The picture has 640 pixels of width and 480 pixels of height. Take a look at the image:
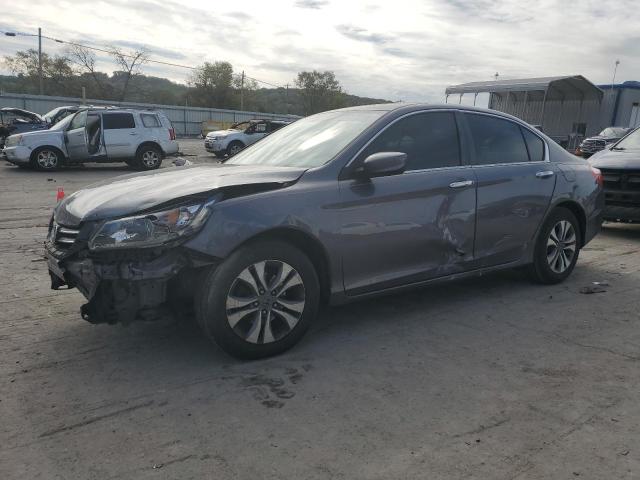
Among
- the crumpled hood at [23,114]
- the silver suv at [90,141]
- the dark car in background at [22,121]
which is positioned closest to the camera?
the silver suv at [90,141]

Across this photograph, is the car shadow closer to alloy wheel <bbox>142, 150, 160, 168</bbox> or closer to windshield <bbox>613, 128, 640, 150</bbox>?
windshield <bbox>613, 128, 640, 150</bbox>

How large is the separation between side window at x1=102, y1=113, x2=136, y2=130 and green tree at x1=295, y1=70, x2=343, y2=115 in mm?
51387

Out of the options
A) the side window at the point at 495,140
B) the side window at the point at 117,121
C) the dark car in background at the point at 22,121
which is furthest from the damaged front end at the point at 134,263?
the dark car in background at the point at 22,121

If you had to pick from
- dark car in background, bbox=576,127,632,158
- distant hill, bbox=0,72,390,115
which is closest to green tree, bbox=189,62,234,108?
distant hill, bbox=0,72,390,115

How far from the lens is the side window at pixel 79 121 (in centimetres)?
1623

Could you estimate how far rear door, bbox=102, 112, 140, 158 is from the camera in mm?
16406

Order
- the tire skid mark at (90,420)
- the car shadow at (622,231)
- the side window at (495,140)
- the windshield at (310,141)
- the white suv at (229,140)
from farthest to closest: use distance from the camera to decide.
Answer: the white suv at (229,140) → the car shadow at (622,231) → the side window at (495,140) → the windshield at (310,141) → the tire skid mark at (90,420)

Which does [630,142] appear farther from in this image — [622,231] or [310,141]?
[310,141]

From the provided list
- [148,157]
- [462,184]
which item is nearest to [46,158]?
[148,157]

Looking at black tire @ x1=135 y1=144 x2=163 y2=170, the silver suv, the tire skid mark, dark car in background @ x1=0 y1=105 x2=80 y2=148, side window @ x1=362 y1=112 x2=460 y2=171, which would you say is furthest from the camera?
dark car in background @ x1=0 y1=105 x2=80 y2=148

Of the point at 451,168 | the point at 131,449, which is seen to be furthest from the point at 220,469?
the point at 451,168

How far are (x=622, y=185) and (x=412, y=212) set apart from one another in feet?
17.0

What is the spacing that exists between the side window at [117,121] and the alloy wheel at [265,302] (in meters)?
14.6

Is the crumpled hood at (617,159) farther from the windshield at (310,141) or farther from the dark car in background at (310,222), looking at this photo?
the windshield at (310,141)
